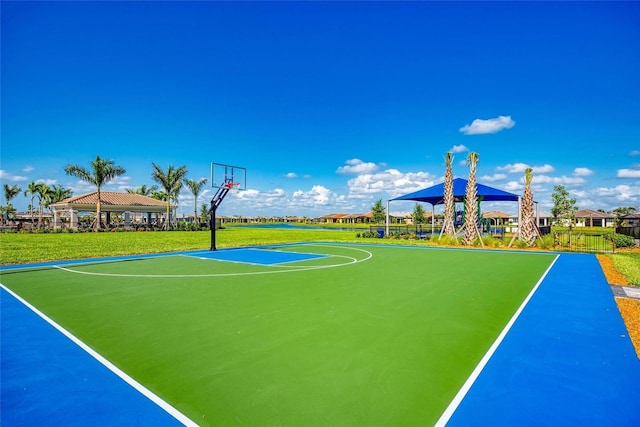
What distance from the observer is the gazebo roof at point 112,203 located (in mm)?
38750

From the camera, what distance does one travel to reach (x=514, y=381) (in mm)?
3633

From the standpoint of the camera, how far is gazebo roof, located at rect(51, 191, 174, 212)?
38.8 meters

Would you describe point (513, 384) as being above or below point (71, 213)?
below

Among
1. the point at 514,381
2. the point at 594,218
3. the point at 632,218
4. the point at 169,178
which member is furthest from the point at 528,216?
the point at 594,218

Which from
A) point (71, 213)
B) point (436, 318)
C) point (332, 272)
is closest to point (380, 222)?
point (71, 213)

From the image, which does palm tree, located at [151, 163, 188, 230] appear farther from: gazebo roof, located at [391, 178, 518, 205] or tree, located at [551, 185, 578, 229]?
tree, located at [551, 185, 578, 229]

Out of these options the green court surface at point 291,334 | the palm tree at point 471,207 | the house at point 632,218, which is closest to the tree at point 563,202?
the house at point 632,218

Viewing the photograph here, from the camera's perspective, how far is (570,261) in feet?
46.4

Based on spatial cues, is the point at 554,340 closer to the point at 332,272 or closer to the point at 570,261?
the point at 332,272

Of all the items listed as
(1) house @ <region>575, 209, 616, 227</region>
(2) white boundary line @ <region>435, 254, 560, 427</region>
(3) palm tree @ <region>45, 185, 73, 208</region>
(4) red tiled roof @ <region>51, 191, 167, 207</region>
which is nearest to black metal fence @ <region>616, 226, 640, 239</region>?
(2) white boundary line @ <region>435, 254, 560, 427</region>

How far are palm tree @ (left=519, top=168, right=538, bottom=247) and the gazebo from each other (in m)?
39.6

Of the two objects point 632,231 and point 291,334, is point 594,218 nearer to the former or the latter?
Answer: point 632,231

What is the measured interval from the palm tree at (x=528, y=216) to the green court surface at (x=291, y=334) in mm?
12177

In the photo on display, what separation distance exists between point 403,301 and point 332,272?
402 centimetres
